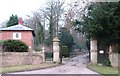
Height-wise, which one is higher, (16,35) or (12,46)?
(16,35)

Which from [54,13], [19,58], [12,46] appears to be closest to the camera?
[19,58]

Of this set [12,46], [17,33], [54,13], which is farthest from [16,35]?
[12,46]

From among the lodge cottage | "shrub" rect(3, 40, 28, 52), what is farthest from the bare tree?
"shrub" rect(3, 40, 28, 52)

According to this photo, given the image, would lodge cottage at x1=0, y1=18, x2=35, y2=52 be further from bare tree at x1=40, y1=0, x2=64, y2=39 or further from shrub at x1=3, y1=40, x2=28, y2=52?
shrub at x1=3, y1=40, x2=28, y2=52

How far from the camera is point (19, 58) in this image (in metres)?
32.8

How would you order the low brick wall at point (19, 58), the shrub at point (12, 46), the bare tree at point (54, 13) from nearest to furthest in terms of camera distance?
the low brick wall at point (19, 58) < the shrub at point (12, 46) < the bare tree at point (54, 13)

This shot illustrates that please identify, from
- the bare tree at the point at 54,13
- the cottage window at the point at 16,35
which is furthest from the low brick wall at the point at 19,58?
the bare tree at the point at 54,13

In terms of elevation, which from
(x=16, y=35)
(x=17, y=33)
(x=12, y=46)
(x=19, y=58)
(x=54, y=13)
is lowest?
(x=19, y=58)

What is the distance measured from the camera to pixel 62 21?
5662 centimetres

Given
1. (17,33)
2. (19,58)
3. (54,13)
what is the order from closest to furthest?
(19,58)
(17,33)
(54,13)

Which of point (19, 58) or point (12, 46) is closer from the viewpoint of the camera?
point (19, 58)

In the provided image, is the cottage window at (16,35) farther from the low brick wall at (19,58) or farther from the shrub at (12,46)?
the low brick wall at (19,58)

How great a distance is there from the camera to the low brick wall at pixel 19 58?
32250 millimetres

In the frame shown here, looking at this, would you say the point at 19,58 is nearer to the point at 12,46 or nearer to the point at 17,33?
the point at 12,46
